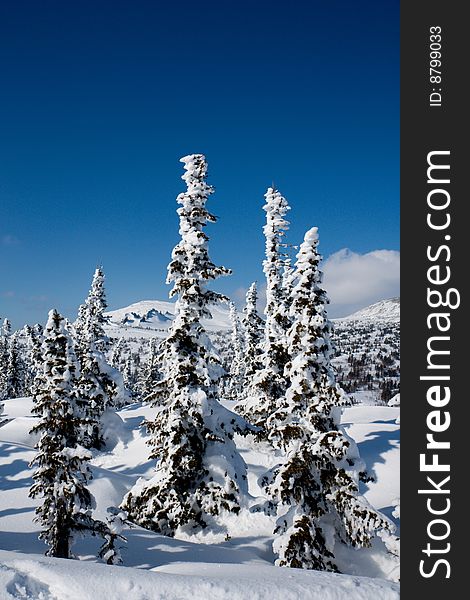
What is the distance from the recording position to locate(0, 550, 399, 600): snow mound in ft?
27.4

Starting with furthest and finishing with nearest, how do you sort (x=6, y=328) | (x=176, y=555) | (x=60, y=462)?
(x=6, y=328) < (x=176, y=555) < (x=60, y=462)

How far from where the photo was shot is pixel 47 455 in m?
16.1

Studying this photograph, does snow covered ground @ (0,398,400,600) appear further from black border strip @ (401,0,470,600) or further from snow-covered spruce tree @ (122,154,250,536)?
black border strip @ (401,0,470,600)

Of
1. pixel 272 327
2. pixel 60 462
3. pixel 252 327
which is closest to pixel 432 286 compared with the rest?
pixel 60 462

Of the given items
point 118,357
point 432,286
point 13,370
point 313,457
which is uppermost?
point 118,357

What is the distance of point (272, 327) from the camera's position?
1202 inches

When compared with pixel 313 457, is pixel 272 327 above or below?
above

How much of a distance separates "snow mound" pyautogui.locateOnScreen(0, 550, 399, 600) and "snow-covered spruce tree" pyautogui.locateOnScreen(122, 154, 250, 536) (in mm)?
10261

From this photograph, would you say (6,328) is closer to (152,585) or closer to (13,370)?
(13,370)

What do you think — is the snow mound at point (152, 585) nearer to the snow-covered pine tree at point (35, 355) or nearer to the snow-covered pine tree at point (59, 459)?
the snow-covered pine tree at point (59, 459)

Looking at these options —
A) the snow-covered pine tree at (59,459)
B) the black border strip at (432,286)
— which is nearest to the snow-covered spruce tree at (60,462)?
the snow-covered pine tree at (59,459)

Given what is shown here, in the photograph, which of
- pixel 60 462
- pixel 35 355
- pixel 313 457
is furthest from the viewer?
pixel 35 355

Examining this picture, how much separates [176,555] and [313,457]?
613 cm

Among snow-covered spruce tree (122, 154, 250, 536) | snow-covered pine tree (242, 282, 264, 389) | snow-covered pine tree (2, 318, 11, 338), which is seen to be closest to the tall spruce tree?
snow-covered pine tree (242, 282, 264, 389)
